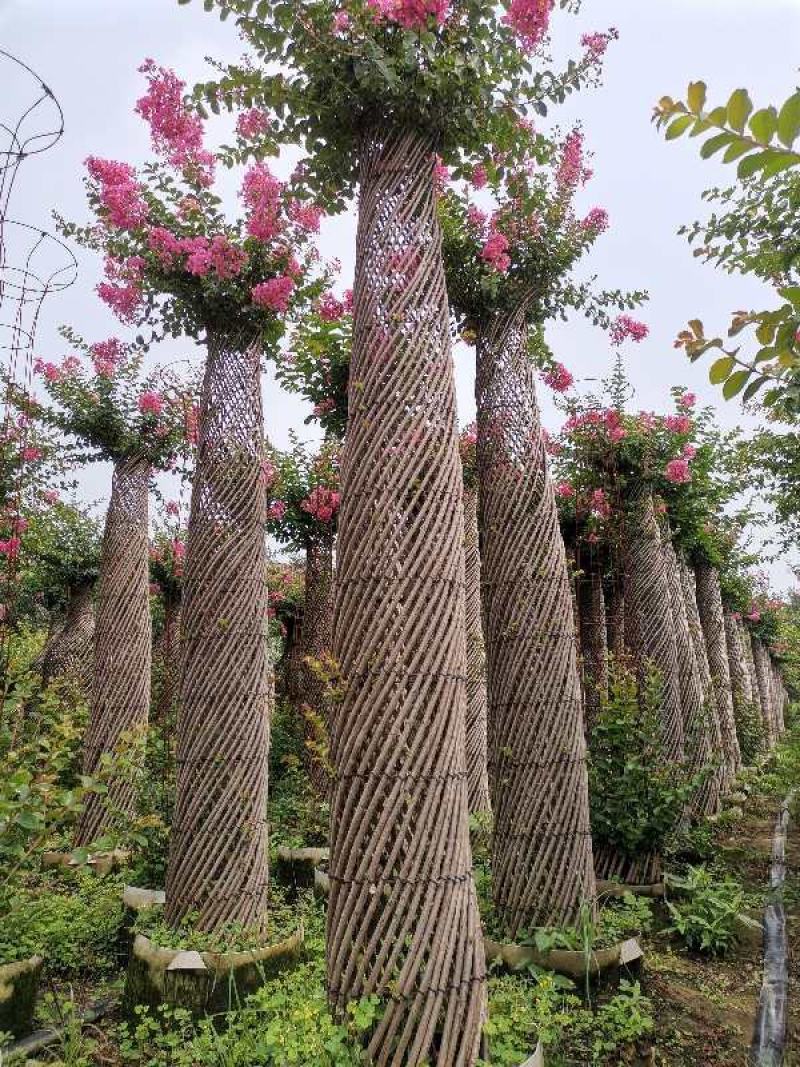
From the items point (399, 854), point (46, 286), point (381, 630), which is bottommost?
point (399, 854)

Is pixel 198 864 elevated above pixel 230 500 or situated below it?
below

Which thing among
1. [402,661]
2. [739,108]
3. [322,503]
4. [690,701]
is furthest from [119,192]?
[690,701]

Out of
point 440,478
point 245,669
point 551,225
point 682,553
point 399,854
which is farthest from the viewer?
point 682,553

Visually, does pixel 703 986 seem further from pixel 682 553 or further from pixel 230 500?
pixel 682 553

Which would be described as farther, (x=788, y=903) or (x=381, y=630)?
(x=788, y=903)

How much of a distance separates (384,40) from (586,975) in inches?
178

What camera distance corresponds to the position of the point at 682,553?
11.0m

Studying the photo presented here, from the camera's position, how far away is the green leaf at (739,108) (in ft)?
3.51

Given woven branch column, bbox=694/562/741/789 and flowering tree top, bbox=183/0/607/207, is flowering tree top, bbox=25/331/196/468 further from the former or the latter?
woven branch column, bbox=694/562/741/789

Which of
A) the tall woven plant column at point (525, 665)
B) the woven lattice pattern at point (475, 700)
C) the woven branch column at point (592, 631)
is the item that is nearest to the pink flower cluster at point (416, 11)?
the tall woven plant column at point (525, 665)

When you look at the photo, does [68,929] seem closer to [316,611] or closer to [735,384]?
[316,611]

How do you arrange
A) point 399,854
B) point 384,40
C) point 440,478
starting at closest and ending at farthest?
point 399,854, point 440,478, point 384,40

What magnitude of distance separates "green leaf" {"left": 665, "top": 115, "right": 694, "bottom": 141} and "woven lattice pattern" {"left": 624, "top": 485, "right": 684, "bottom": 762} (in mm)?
6912

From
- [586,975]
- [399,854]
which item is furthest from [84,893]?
[399,854]
